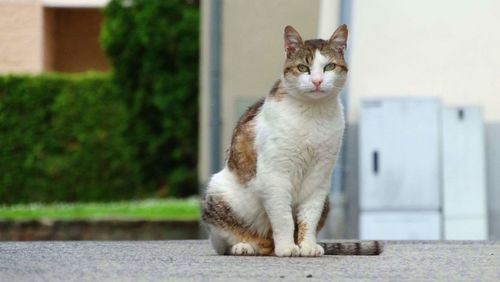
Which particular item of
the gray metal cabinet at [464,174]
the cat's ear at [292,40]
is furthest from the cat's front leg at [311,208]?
the gray metal cabinet at [464,174]

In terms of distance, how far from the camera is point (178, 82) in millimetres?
18172

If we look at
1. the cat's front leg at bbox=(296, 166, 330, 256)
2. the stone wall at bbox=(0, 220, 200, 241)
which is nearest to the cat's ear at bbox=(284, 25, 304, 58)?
the cat's front leg at bbox=(296, 166, 330, 256)

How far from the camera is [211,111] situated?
13.0 meters

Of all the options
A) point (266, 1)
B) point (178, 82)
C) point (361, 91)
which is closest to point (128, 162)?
point (178, 82)

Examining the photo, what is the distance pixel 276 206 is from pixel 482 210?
4.41 m

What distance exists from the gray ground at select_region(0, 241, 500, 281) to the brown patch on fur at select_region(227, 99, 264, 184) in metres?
0.42

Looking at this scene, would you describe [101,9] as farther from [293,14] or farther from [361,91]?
[361,91]

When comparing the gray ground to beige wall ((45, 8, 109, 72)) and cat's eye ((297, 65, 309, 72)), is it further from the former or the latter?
beige wall ((45, 8, 109, 72))

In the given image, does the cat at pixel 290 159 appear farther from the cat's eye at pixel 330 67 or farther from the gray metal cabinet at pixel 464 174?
the gray metal cabinet at pixel 464 174

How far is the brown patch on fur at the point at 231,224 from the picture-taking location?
6887mm

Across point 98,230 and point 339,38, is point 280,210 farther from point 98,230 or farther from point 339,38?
point 98,230

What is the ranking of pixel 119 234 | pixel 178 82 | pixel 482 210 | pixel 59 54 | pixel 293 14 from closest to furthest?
pixel 482 210 < pixel 293 14 < pixel 119 234 < pixel 178 82 < pixel 59 54

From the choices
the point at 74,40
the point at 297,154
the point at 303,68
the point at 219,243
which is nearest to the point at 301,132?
the point at 297,154

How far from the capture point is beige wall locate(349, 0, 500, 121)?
11023 mm
